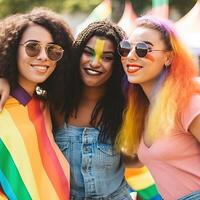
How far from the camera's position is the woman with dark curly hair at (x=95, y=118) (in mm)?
3285

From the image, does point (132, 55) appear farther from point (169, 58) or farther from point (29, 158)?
point (29, 158)

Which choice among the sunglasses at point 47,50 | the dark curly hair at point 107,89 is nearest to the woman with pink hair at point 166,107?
the dark curly hair at point 107,89

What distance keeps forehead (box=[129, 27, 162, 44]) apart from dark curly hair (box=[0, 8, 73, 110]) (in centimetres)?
43

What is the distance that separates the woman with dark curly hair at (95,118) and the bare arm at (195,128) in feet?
2.03

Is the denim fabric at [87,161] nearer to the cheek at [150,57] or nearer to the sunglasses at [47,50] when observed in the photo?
the sunglasses at [47,50]

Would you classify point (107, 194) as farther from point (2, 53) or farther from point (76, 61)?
point (2, 53)

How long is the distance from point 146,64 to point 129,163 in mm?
776

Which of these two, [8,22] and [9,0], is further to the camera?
[9,0]

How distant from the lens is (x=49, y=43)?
10.6 ft

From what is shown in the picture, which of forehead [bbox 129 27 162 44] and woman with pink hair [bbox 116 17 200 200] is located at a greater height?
forehead [bbox 129 27 162 44]

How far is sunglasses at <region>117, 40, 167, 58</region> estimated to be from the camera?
313 centimetres

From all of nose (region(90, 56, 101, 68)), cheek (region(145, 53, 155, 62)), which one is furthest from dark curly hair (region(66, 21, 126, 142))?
→ cheek (region(145, 53, 155, 62))

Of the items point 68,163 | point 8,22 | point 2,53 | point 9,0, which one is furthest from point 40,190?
point 9,0

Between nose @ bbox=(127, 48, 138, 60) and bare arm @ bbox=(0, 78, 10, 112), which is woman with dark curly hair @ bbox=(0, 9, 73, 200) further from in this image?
nose @ bbox=(127, 48, 138, 60)
